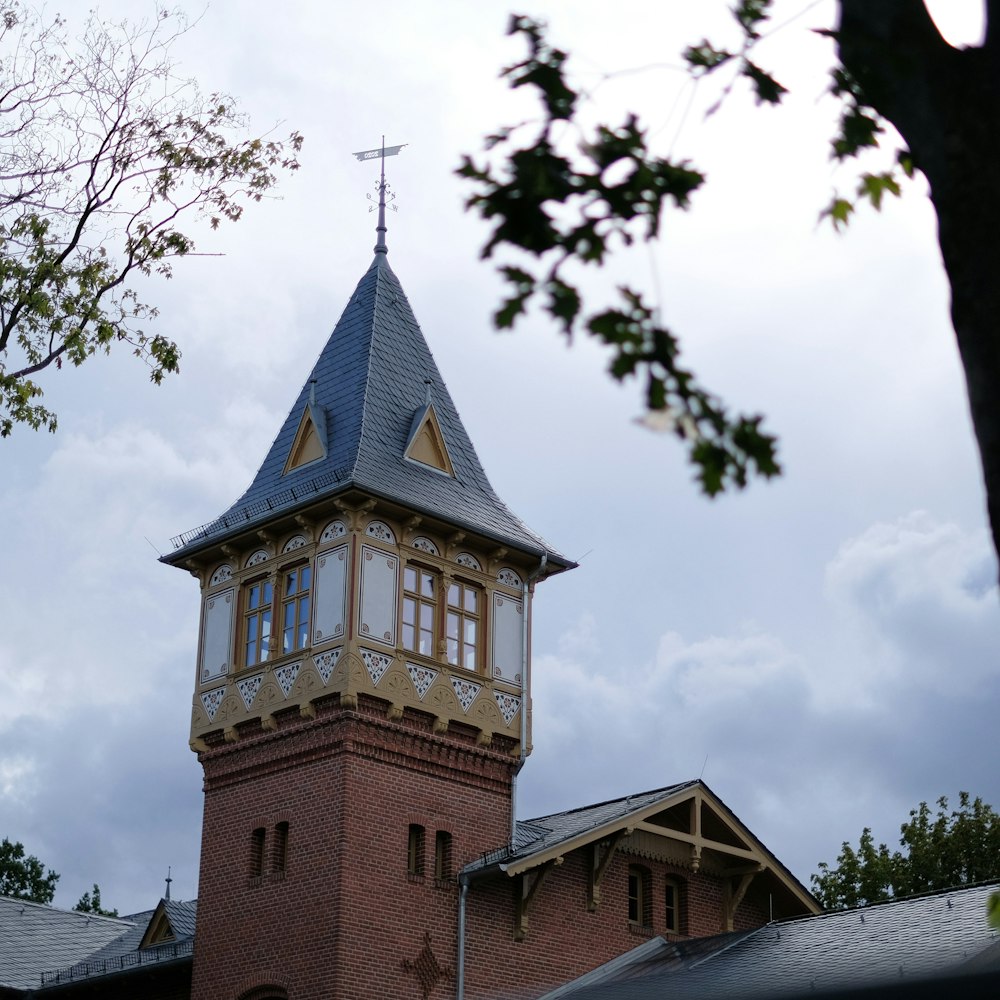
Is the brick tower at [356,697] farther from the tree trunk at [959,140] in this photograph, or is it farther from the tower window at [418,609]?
the tree trunk at [959,140]

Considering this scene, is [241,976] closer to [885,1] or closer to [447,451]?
[447,451]

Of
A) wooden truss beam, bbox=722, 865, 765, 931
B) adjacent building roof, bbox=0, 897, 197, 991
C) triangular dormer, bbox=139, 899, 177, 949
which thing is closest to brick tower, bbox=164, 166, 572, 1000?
adjacent building roof, bbox=0, 897, 197, 991

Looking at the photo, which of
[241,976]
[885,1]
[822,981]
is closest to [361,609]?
[241,976]

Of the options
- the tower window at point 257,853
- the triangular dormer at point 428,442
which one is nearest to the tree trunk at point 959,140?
the tower window at point 257,853

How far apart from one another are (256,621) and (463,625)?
3.30m

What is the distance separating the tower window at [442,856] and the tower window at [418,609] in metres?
2.79

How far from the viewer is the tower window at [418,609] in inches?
1060

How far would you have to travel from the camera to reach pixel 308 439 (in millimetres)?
29016

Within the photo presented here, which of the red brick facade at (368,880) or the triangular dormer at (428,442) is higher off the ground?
the triangular dormer at (428,442)

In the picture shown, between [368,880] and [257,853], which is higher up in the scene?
[257,853]

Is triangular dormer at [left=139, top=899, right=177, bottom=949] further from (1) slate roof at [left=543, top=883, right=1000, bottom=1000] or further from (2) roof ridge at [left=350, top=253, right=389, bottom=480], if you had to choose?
(2) roof ridge at [left=350, top=253, right=389, bottom=480]

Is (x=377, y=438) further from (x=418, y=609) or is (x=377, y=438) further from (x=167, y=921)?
(x=167, y=921)

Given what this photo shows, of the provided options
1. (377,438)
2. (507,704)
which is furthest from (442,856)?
(377,438)

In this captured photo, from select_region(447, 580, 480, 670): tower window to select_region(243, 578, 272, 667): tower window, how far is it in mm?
2863
